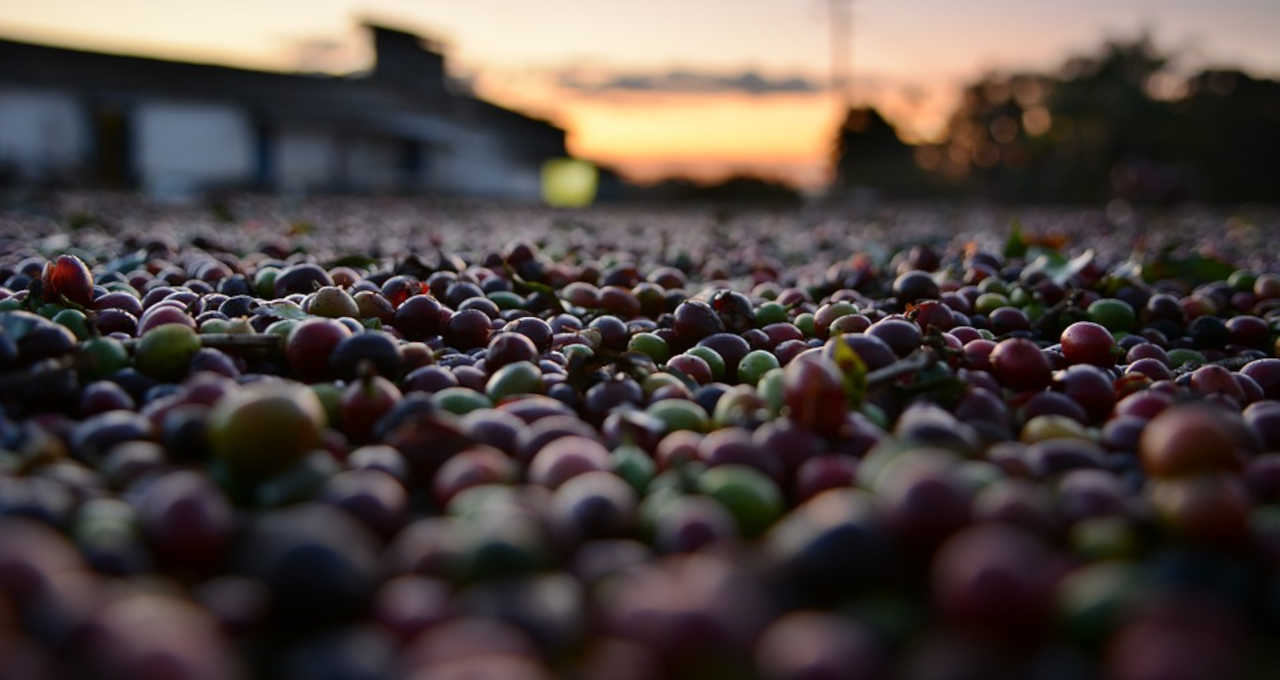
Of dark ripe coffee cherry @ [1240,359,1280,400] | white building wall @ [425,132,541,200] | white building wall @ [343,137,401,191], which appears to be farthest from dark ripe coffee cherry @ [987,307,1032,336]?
white building wall @ [425,132,541,200]

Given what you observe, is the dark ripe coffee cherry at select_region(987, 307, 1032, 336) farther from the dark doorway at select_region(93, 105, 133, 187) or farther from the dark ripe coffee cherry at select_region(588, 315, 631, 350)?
the dark doorway at select_region(93, 105, 133, 187)

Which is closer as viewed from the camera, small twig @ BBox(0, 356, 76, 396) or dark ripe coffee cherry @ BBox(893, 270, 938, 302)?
small twig @ BBox(0, 356, 76, 396)

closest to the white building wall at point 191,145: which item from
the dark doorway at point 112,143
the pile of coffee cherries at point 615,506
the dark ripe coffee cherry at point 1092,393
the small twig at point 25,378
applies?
the dark doorway at point 112,143

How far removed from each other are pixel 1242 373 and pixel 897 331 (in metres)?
1.23

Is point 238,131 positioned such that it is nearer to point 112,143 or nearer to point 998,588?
point 112,143

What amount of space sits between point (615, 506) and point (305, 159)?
104 ft

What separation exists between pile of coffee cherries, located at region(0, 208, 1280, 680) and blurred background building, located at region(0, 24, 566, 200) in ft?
67.4

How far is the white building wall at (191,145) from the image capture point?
88.3 feet

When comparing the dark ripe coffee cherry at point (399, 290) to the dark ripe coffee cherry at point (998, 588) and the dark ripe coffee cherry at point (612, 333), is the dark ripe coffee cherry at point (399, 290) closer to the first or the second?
the dark ripe coffee cherry at point (612, 333)

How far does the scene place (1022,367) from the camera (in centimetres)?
313

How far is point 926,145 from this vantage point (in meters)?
54.9

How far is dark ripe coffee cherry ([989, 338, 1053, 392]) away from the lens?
3.13 meters

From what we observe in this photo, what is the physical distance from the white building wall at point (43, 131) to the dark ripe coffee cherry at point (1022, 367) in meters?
26.1

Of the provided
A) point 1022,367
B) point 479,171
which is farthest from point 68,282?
point 479,171
